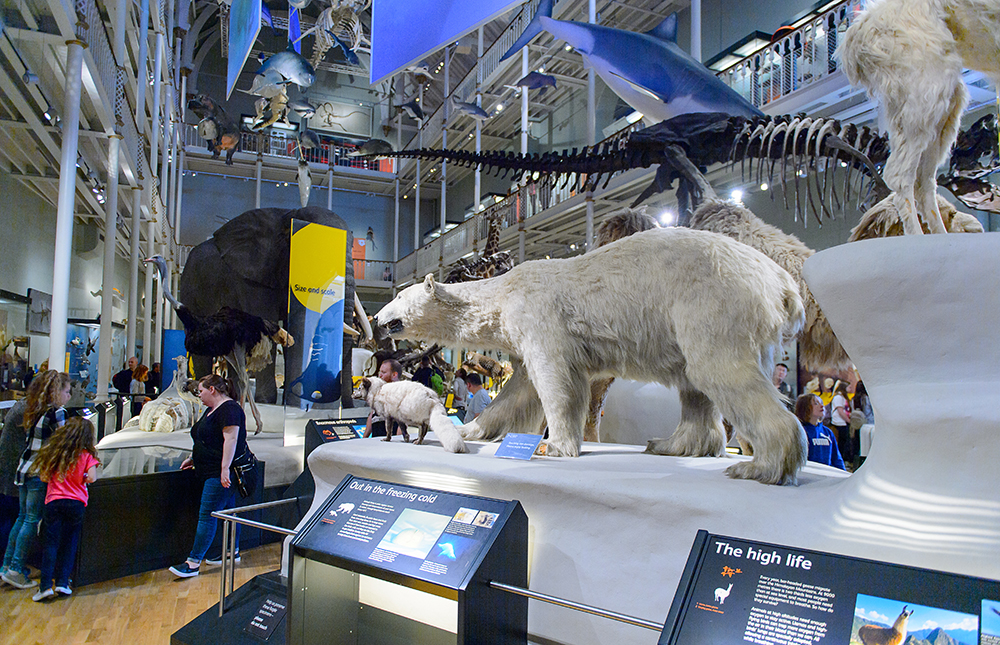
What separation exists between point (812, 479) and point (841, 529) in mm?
577

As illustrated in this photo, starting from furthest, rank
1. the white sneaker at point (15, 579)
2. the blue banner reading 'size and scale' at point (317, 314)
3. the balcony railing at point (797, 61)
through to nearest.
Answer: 1. the balcony railing at point (797, 61)
2. the blue banner reading 'size and scale' at point (317, 314)
3. the white sneaker at point (15, 579)

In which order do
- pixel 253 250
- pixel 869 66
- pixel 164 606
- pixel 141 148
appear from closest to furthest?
1. pixel 869 66
2. pixel 164 606
3. pixel 253 250
4. pixel 141 148

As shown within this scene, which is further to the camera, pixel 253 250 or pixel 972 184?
pixel 253 250

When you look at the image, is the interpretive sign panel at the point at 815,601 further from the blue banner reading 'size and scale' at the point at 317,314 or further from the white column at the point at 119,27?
the white column at the point at 119,27

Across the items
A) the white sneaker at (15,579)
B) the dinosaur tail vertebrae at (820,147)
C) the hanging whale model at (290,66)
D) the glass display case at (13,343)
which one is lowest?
the white sneaker at (15,579)

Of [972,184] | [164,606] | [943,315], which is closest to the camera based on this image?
[943,315]

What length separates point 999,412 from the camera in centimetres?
152

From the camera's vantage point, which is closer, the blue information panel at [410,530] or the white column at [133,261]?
the blue information panel at [410,530]

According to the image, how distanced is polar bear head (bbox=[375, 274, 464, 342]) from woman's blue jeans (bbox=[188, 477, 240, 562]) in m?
2.18

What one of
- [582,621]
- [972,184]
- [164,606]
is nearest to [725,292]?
[582,621]

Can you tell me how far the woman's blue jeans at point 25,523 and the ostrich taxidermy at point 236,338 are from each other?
87.8 inches

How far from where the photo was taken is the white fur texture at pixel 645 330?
2188 millimetres

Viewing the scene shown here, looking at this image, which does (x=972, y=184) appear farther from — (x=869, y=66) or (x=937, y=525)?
(x=937, y=525)

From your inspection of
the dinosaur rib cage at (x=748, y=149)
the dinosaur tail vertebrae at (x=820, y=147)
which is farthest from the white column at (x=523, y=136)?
the dinosaur tail vertebrae at (x=820, y=147)
